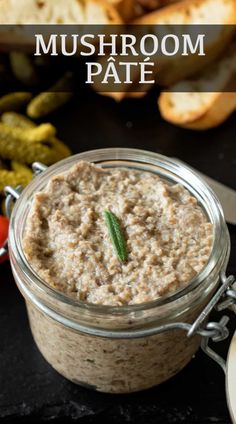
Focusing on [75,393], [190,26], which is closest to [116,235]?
[75,393]

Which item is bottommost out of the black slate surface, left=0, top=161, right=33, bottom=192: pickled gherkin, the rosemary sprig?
the black slate surface

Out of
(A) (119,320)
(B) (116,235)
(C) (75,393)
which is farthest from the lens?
(C) (75,393)

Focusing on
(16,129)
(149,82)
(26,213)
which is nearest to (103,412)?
(26,213)

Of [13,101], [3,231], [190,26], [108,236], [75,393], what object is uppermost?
[190,26]

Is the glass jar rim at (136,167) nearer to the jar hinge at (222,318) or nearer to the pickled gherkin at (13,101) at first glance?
the jar hinge at (222,318)

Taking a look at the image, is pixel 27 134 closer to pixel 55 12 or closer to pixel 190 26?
pixel 55 12

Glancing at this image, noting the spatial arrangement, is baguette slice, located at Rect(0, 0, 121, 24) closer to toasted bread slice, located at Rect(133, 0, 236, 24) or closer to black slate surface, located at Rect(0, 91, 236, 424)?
toasted bread slice, located at Rect(133, 0, 236, 24)

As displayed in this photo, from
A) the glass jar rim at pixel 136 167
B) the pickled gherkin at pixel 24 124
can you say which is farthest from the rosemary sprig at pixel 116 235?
the pickled gherkin at pixel 24 124

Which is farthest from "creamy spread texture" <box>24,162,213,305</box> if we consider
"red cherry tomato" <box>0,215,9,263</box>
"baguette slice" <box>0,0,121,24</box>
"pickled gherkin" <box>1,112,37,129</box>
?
"baguette slice" <box>0,0,121,24</box>
